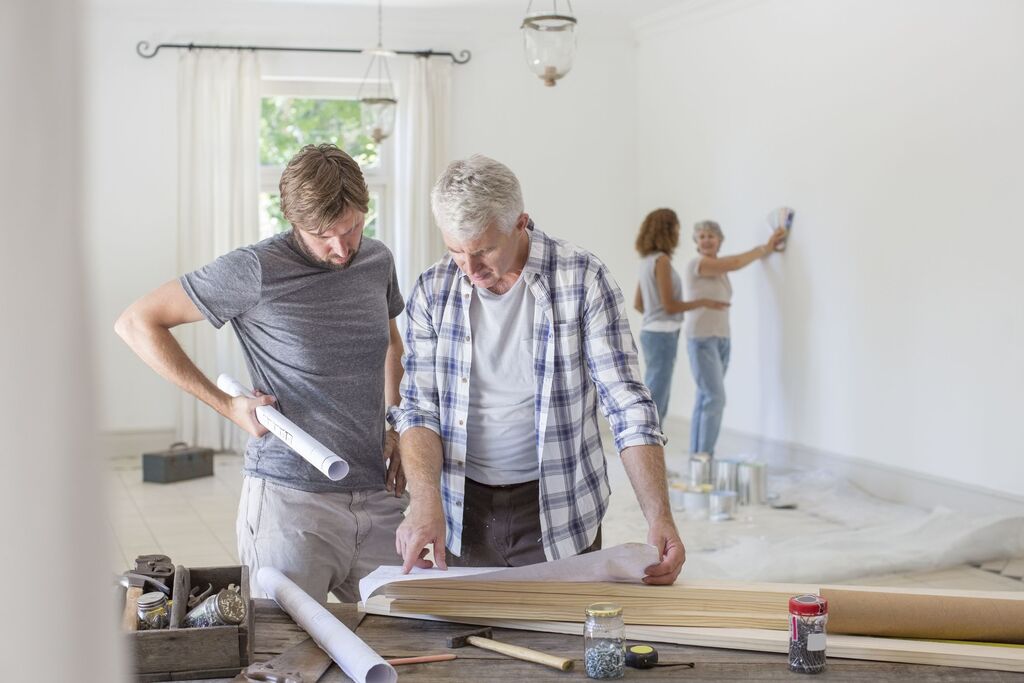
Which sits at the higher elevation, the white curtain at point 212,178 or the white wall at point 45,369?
the white curtain at point 212,178

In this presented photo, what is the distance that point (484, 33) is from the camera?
28.8ft

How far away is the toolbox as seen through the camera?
7.34m

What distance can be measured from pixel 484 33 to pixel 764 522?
4781mm

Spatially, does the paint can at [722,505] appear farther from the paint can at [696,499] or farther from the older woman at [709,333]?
the older woman at [709,333]

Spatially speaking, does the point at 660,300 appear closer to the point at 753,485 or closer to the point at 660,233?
the point at 660,233

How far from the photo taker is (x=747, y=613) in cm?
179

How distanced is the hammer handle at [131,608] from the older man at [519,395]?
508 mm

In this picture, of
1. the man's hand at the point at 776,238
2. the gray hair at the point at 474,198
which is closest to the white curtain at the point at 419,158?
the man's hand at the point at 776,238

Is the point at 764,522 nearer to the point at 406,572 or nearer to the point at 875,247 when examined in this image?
the point at 875,247

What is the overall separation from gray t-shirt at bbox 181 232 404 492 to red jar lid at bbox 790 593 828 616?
1.05 m

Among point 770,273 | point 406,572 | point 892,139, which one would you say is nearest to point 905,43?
point 892,139

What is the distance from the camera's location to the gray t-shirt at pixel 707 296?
6957 mm

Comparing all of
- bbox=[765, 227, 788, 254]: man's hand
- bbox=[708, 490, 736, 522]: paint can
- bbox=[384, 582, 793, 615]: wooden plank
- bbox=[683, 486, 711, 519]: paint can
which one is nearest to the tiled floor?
bbox=[708, 490, 736, 522]: paint can

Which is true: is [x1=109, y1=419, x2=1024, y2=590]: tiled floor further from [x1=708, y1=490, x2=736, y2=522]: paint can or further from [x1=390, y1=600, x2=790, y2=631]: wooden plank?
[x1=390, y1=600, x2=790, y2=631]: wooden plank
